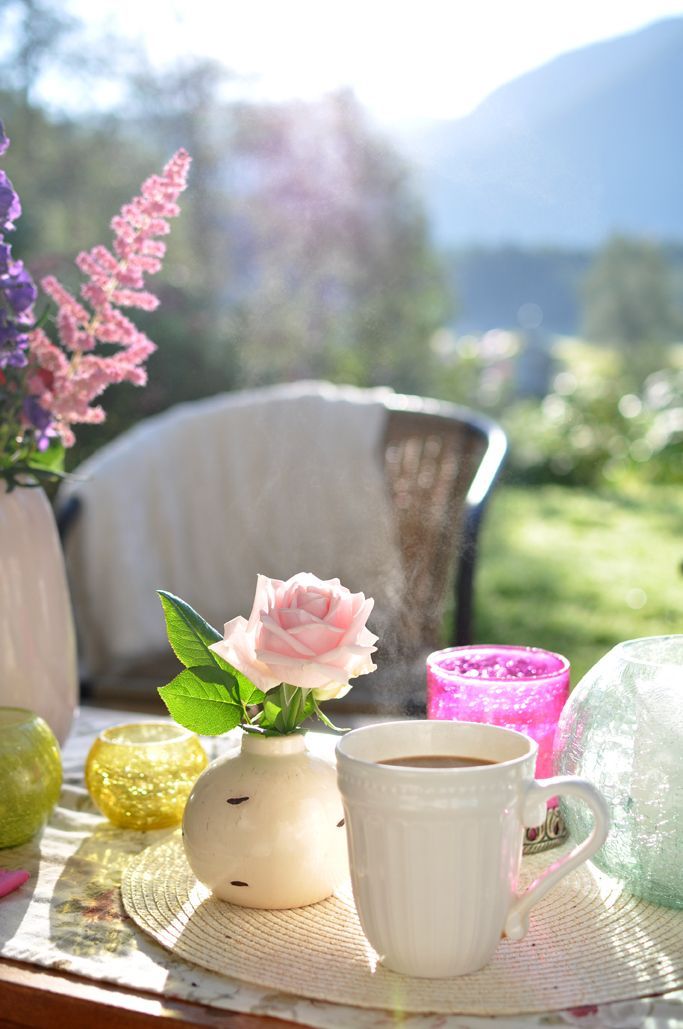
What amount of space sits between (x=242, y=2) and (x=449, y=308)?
4.21 feet

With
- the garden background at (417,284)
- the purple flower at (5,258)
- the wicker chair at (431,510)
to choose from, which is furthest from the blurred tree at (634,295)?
the purple flower at (5,258)

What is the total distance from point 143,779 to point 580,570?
289 centimetres

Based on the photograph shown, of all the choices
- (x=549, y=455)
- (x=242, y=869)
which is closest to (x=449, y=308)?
(x=549, y=455)

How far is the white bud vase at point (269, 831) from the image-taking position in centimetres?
59

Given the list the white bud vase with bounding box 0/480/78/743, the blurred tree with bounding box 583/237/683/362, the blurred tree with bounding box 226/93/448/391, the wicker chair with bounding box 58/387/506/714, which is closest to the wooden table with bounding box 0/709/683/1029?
the white bud vase with bounding box 0/480/78/743

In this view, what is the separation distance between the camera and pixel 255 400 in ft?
6.67

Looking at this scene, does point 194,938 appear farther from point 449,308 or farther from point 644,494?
point 449,308

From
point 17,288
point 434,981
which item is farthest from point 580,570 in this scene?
point 434,981

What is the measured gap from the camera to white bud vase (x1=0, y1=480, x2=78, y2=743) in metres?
0.80

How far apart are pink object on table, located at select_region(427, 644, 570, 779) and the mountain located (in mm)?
3098

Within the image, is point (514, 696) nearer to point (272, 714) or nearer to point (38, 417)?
point (272, 714)

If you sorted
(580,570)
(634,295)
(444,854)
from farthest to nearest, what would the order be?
(634,295) < (580,570) < (444,854)

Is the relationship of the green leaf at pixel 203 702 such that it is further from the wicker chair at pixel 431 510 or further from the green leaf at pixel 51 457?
the wicker chair at pixel 431 510

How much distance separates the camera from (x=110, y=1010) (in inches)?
20.5
